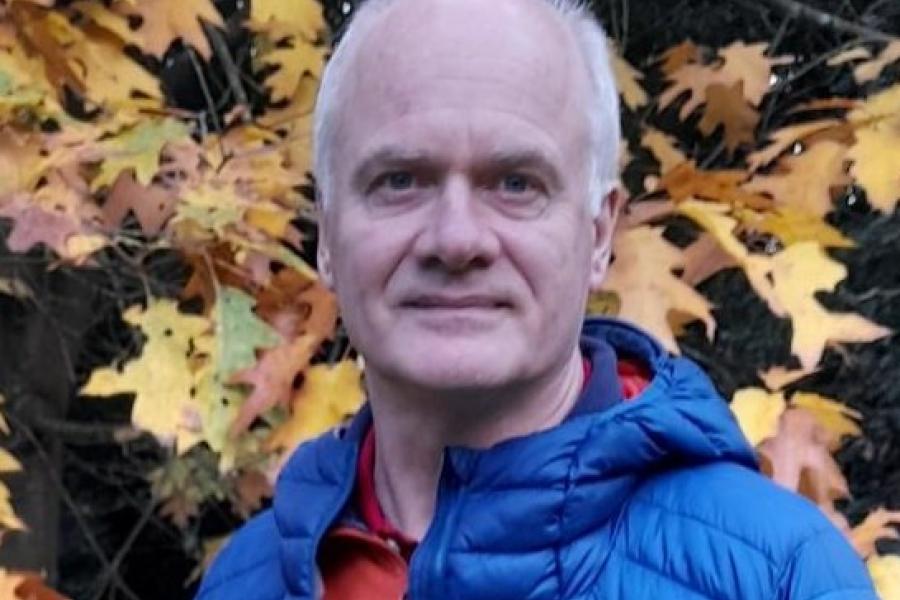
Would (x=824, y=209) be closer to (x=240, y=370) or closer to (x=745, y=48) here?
(x=745, y=48)

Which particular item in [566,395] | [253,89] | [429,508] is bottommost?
[253,89]

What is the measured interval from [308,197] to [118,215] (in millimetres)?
238

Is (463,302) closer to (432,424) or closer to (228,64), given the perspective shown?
(432,424)

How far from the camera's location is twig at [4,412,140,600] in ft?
10.2

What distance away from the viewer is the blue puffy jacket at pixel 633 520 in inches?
47.4

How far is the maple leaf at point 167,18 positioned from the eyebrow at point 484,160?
1.12m

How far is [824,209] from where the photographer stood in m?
2.23

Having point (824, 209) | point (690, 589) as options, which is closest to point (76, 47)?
point (824, 209)

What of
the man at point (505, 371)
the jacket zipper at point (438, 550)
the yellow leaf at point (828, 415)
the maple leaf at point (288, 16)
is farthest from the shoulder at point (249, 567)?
the maple leaf at point (288, 16)

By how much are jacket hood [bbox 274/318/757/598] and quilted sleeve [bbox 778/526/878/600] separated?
0.36 ft

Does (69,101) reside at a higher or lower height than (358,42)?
lower

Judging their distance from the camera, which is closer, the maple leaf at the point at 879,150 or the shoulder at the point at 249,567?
the shoulder at the point at 249,567

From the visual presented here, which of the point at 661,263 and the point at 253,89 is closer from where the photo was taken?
the point at 661,263

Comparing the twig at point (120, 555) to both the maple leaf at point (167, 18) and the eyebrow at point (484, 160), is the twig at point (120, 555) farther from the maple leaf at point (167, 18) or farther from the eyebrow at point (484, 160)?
the eyebrow at point (484, 160)
